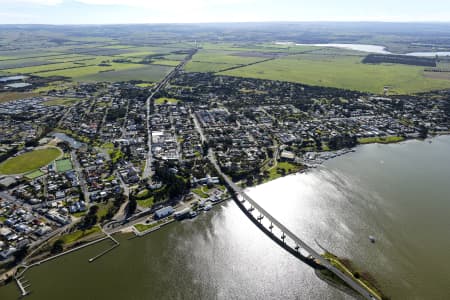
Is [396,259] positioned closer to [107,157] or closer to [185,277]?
[185,277]

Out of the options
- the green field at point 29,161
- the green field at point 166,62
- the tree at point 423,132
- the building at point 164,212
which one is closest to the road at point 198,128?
the building at point 164,212

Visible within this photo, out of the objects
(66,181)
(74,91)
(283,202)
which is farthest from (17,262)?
(74,91)

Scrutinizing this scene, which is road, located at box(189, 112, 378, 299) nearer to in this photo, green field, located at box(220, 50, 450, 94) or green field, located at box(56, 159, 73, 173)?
green field, located at box(56, 159, 73, 173)

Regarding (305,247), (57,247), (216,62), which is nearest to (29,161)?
(57,247)

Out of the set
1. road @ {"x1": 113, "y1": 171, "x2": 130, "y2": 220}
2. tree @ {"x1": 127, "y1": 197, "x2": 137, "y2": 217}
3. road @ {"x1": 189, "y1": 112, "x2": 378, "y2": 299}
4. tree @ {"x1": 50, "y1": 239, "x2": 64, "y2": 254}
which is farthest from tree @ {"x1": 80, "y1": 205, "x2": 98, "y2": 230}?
road @ {"x1": 189, "y1": 112, "x2": 378, "y2": 299}

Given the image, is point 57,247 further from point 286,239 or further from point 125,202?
point 286,239

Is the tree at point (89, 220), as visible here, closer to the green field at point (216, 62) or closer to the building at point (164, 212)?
the building at point (164, 212)
